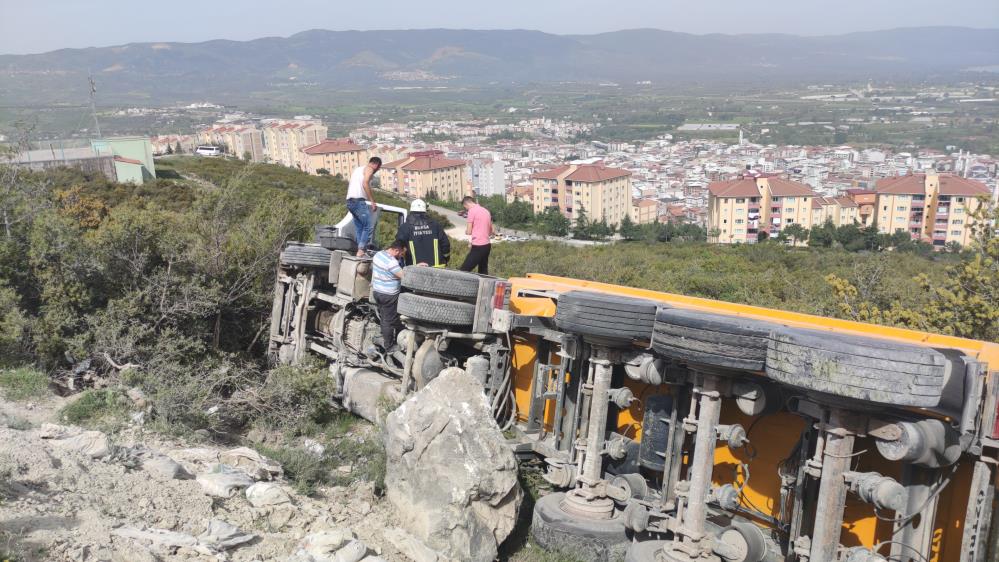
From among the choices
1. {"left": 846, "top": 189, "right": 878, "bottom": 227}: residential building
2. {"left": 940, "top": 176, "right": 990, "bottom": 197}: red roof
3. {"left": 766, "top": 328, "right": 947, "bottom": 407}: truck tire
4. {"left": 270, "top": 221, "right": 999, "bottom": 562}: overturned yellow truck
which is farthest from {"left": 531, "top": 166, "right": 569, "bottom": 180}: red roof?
{"left": 766, "top": 328, "right": 947, "bottom": 407}: truck tire

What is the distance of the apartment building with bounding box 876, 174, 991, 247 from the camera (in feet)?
258

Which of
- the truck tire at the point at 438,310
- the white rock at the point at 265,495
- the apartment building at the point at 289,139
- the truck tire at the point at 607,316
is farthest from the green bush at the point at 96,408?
the apartment building at the point at 289,139

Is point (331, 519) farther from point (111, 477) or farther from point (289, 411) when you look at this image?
point (289, 411)

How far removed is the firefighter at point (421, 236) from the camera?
8023 mm

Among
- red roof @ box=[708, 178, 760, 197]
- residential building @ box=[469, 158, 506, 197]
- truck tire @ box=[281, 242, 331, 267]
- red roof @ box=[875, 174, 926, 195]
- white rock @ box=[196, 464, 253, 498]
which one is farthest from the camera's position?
residential building @ box=[469, 158, 506, 197]

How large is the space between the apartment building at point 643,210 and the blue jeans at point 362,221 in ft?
318

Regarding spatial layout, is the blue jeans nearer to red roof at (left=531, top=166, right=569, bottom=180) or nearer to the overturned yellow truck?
the overturned yellow truck

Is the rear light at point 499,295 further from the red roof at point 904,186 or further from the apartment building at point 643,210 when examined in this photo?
the apartment building at point 643,210

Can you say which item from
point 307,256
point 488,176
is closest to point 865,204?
point 488,176

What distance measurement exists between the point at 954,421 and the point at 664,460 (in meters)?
2.02

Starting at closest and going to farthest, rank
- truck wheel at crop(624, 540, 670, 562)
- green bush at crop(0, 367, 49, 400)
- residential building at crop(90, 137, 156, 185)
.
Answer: truck wheel at crop(624, 540, 670, 562), green bush at crop(0, 367, 49, 400), residential building at crop(90, 137, 156, 185)

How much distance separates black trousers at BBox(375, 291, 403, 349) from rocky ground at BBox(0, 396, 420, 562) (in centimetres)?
200

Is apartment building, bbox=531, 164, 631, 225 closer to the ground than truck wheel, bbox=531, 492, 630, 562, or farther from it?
closer to the ground

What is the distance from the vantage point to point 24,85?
184625 millimetres
